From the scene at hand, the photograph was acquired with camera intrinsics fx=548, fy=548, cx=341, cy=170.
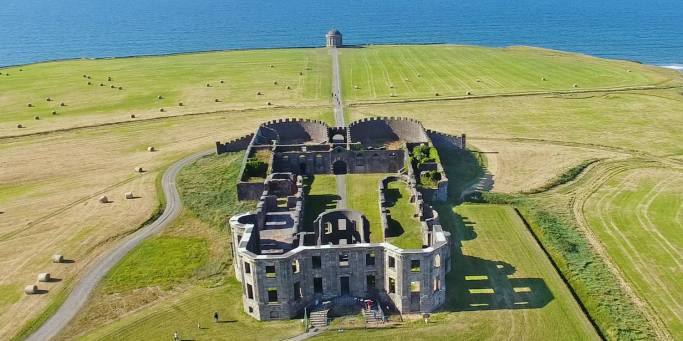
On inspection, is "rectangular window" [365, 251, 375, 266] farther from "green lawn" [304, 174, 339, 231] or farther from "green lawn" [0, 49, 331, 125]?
"green lawn" [0, 49, 331, 125]

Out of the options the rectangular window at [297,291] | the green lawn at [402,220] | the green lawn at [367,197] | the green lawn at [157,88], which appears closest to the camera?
the rectangular window at [297,291]

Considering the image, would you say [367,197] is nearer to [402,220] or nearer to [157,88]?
[402,220]

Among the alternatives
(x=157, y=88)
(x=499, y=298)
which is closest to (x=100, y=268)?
(x=499, y=298)

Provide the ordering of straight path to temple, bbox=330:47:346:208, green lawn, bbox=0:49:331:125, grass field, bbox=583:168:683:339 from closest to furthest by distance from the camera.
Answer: grass field, bbox=583:168:683:339 → straight path to temple, bbox=330:47:346:208 → green lawn, bbox=0:49:331:125

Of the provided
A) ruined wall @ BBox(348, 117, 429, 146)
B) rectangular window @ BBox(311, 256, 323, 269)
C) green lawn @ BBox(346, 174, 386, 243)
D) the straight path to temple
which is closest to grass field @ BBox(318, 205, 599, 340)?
rectangular window @ BBox(311, 256, 323, 269)

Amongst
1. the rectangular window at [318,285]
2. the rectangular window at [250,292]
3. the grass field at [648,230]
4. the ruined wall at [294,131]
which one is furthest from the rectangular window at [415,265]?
the ruined wall at [294,131]

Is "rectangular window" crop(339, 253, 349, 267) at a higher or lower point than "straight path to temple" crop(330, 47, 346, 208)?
lower

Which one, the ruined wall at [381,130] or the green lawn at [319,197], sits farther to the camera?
the ruined wall at [381,130]

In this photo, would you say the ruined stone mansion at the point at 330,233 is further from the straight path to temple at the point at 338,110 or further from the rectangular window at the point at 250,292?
the straight path to temple at the point at 338,110
